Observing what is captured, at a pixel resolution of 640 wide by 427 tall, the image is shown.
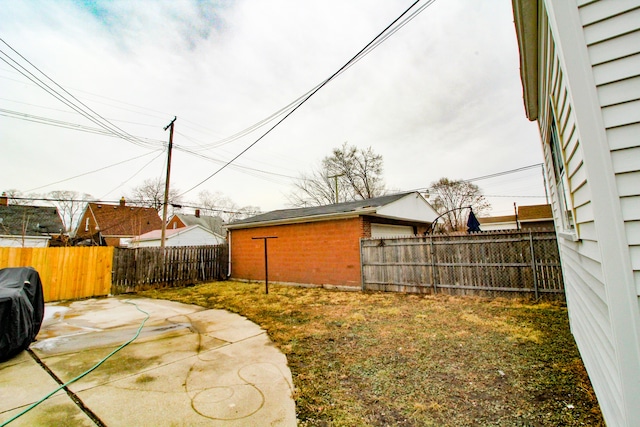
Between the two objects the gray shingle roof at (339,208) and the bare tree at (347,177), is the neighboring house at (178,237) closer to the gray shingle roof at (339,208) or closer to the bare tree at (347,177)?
the bare tree at (347,177)

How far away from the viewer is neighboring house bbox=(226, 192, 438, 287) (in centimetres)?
890

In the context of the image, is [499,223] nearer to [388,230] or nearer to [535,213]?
[535,213]

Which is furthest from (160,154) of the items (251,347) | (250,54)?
(251,347)

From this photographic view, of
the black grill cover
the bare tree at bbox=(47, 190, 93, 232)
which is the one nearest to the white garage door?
the black grill cover

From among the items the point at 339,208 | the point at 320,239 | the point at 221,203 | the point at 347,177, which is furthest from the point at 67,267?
the point at 221,203

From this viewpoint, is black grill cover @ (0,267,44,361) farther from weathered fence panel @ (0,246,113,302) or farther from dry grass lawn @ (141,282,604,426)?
weathered fence panel @ (0,246,113,302)

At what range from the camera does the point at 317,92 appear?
6125 millimetres

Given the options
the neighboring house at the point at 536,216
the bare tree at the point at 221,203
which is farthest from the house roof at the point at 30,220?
the neighboring house at the point at 536,216

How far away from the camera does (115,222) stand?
89.8 ft

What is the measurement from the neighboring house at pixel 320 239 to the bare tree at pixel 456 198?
60.1ft

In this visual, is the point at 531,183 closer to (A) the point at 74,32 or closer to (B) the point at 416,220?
(B) the point at 416,220

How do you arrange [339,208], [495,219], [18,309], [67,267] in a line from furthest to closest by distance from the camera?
[495,219]
[339,208]
[67,267]
[18,309]

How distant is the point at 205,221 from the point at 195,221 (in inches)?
97.3

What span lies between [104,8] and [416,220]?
41.1 feet
